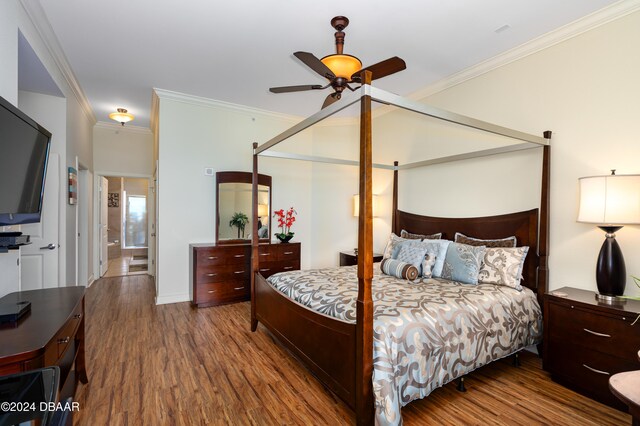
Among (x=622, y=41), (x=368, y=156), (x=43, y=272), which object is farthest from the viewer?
(x=43, y=272)

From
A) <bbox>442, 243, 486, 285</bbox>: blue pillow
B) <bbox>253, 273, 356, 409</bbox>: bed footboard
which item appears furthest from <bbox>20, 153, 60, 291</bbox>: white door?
<bbox>442, 243, 486, 285</bbox>: blue pillow

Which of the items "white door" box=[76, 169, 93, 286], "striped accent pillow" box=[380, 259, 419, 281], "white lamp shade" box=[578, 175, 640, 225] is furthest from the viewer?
"white door" box=[76, 169, 93, 286]

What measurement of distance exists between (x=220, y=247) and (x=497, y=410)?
140 inches

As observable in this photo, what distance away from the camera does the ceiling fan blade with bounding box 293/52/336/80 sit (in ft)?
7.23

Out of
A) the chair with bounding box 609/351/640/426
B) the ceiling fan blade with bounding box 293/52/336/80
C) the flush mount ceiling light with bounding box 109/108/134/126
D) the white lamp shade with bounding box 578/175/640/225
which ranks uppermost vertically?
the flush mount ceiling light with bounding box 109/108/134/126

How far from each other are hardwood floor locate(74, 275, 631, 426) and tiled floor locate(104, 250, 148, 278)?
3.59m

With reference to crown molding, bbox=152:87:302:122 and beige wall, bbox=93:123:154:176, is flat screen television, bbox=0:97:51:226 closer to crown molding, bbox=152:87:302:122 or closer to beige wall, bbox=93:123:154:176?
crown molding, bbox=152:87:302:122

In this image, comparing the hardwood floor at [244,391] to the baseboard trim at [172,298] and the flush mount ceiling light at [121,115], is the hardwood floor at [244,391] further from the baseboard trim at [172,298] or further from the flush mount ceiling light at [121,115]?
the flush mount ceiling light at [121,115]

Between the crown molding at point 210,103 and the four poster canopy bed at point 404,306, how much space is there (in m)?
1.79

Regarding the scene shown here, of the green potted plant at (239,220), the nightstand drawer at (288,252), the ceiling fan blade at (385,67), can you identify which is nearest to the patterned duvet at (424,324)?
the ceiling fan blade at (385,67)

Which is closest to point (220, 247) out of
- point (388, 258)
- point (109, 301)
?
point (109, 301)

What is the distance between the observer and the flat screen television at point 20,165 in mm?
1729

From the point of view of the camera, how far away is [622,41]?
2.51 metres

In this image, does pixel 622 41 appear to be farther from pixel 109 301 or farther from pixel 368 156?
pixel 109 301
